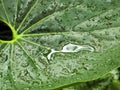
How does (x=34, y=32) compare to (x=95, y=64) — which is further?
(x=34, y=32)

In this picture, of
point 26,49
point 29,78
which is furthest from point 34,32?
point 29,78

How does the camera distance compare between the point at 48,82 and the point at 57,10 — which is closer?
the point at 48,82

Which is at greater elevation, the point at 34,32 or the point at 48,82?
the point at 34,32

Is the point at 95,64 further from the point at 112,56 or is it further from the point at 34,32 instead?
the point at 34,32

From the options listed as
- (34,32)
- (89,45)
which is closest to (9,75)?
(34,32)

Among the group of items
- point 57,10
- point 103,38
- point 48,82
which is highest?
point 57,10

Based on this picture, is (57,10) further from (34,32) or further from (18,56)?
(18,56)
